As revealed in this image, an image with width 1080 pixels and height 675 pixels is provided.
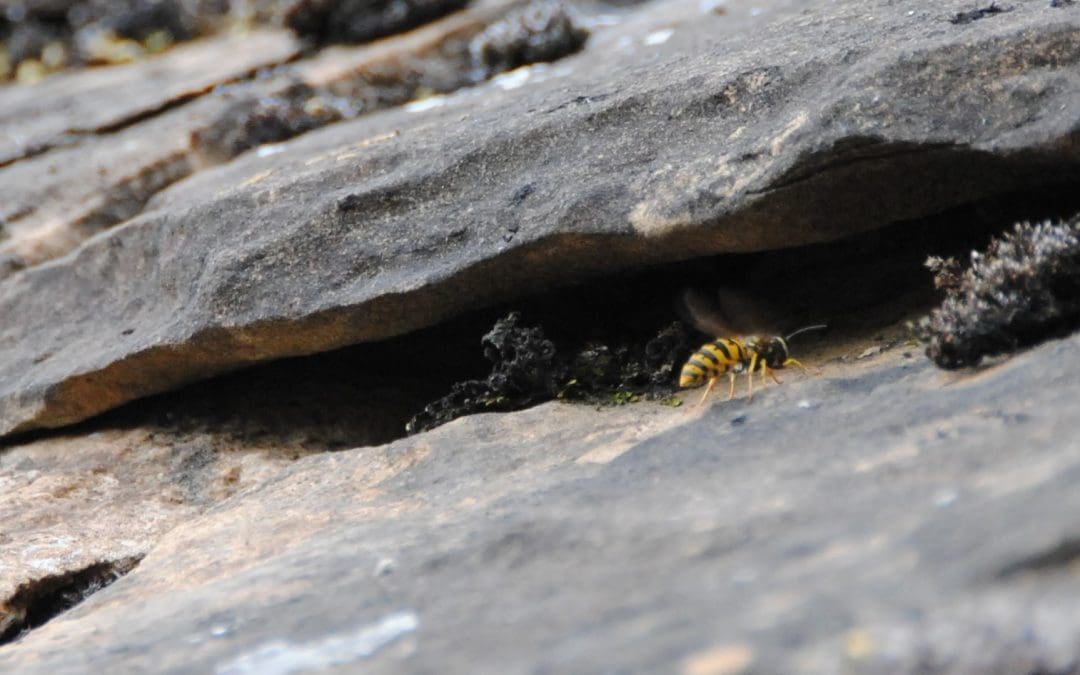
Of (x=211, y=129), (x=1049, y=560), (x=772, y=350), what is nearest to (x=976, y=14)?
(x=772, y=350)

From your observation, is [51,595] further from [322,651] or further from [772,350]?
[772,350]

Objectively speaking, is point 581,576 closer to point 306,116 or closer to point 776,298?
point 776,298

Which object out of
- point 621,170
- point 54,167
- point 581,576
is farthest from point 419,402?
point 54,167

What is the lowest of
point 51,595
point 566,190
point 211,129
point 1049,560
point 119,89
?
point 51,595

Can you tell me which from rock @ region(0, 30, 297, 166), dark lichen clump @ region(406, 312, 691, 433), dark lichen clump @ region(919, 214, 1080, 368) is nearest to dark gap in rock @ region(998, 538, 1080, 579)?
dark lichen clump @ region(919, 214, 1080, 368)

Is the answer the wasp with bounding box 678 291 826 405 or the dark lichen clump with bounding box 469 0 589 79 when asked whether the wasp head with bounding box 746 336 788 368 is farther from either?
the dark lichen clump with bounding box 469 0 589 79

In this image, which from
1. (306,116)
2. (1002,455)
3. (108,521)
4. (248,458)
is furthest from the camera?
(306,116)

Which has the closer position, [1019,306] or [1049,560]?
[1049,560]
